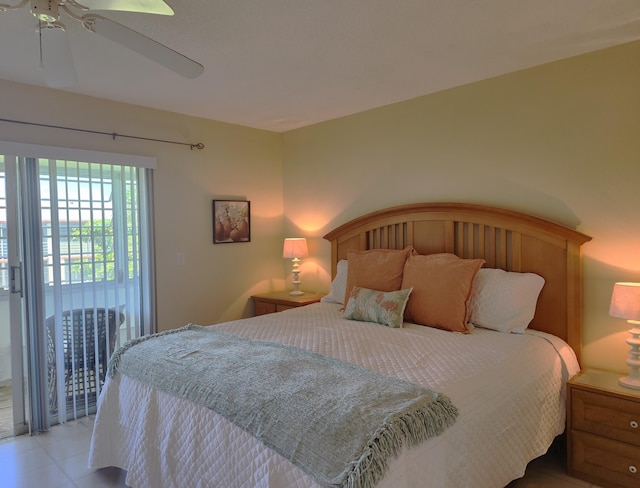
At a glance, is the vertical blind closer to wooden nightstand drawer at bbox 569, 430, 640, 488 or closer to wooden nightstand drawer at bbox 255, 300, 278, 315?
wooden nightstand drawer at bbox 255, 300, 278, 315

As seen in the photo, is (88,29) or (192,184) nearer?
(88,29)

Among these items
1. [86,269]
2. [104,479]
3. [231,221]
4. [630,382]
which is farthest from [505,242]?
[86,269]

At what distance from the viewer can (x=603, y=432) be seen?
2.25 meters

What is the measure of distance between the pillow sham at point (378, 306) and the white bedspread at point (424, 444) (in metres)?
0.09

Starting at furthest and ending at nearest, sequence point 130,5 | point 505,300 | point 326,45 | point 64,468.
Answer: point 505,300 → point 64,468 → point 326,45 → point 130,5

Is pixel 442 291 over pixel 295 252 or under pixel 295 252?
under

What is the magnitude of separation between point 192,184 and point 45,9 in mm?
2349

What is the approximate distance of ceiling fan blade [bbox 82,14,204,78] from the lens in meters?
1.62

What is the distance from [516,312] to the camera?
105 inches

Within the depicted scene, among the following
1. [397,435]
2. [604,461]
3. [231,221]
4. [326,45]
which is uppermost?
[326,45]

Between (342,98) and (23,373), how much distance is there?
9.87 feet

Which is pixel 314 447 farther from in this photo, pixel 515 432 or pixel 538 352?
pixel 538 352

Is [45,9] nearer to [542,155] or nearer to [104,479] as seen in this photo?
[104,479]

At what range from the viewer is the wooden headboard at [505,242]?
2668 mm
